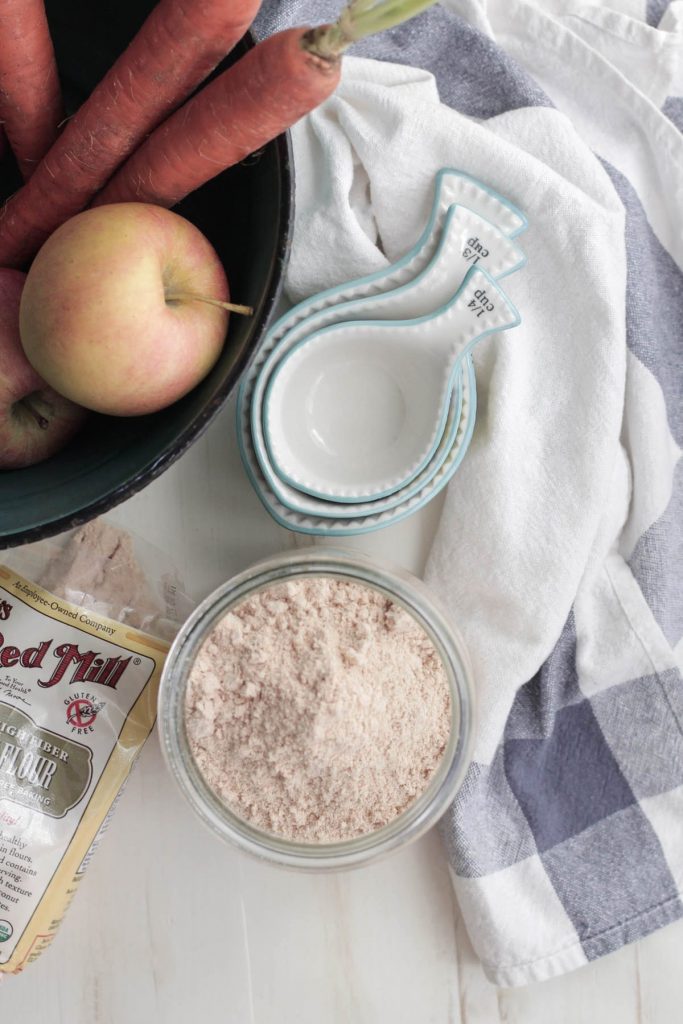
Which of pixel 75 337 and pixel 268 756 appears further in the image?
pixel 268 756

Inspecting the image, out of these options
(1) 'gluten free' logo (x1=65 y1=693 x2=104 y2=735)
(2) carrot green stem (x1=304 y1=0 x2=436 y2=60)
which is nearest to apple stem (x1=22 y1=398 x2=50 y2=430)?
(1) 'gluten free' logo (x1=65 y1=693 x2=104 y2=735)

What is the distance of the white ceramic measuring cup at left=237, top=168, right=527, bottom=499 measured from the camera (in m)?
0.76

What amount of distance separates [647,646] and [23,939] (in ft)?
1.90

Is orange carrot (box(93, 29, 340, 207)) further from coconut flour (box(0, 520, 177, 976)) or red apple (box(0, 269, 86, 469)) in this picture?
coconut flour (box(0, 520, 177, 976))

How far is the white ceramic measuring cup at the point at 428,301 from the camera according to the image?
2.47 ft

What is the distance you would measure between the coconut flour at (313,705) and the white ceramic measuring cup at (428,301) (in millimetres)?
78

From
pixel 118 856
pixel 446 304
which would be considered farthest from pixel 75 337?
pixel 118 856

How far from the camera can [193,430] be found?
55 centimetres

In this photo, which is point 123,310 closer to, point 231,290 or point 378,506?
point 231,290

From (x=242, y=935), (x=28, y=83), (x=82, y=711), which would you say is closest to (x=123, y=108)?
(x=28, y=83)

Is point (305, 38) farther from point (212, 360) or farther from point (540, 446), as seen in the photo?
point (540, 446)

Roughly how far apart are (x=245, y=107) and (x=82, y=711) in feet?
1.56

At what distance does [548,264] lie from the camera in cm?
79

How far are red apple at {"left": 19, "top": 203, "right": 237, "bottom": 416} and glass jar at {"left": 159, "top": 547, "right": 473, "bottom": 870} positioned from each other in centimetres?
19
